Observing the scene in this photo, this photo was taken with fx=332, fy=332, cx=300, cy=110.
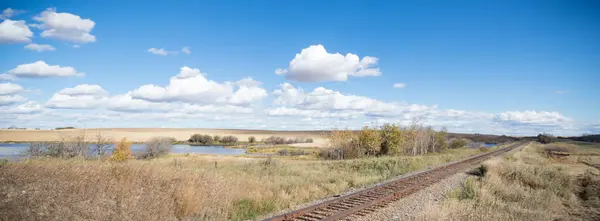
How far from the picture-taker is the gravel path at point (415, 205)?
10.1m

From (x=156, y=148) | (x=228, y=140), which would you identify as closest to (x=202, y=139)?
(x=228, y=140)

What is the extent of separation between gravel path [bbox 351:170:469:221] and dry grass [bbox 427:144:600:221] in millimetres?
470

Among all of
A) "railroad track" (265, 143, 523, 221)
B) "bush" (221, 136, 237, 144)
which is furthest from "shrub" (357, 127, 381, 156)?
"bush" (221, 136, 237, 144)

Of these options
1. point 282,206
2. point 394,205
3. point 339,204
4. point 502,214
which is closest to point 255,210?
point 282,206

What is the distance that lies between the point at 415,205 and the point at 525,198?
4.84 meters

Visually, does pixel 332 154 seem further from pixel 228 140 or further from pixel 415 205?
pixel 228 140

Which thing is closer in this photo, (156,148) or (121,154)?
(121,154)

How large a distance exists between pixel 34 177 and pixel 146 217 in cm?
288

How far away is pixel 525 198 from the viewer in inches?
519

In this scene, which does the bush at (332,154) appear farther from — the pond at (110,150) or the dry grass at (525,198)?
the dry grass at (525,198)

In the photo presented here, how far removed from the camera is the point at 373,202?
38.8 feet

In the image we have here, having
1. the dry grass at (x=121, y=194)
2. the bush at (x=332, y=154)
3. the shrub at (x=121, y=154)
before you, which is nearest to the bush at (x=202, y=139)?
the shrub at (x=121, y=154)

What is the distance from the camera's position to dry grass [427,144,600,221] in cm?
1023

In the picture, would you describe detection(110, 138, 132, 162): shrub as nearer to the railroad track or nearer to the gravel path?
the railroad track
